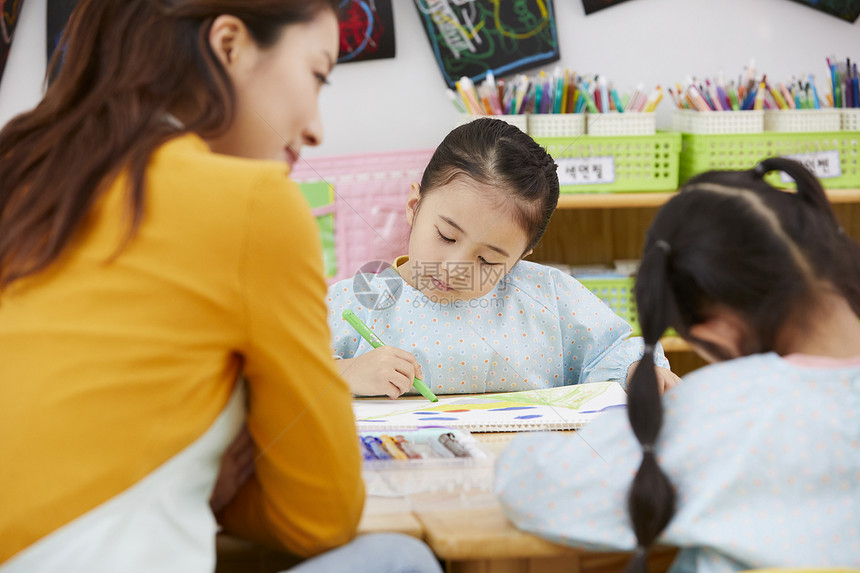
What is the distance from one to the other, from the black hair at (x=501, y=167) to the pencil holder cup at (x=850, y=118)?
0.84 meters

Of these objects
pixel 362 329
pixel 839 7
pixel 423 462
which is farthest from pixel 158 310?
pixel 839 7

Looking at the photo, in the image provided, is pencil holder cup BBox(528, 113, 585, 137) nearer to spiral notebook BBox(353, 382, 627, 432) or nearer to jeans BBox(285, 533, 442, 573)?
spiral notebook BBox(353, 382, 627, 432)

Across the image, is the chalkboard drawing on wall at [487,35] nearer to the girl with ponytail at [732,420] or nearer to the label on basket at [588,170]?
the label on basket at [588,170]

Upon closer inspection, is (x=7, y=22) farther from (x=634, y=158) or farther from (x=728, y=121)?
(x=728, y=121)

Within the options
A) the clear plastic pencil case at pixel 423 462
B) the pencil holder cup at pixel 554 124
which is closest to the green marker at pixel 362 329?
the clear plastic pencil case at pixel 423 462

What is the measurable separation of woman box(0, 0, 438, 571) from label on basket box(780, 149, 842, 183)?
4.49ft

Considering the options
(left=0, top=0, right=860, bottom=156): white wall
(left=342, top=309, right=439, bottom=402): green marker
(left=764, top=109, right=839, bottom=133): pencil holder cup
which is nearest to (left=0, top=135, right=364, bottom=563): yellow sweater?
(left=342, top=309, right=439, bottom=402): green marker

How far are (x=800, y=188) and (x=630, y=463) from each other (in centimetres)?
27

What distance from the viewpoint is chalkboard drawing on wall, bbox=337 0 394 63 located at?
1.77 meters

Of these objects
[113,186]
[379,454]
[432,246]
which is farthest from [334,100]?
[113,186]

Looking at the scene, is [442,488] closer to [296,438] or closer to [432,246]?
[296,438]

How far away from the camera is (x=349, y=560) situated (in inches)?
21.9

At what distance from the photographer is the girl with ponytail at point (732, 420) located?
538 mm

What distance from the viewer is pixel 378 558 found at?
0.55 meters
